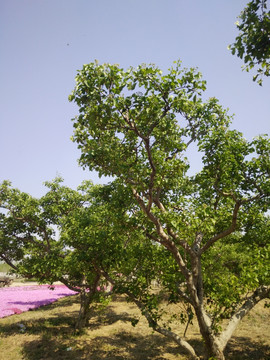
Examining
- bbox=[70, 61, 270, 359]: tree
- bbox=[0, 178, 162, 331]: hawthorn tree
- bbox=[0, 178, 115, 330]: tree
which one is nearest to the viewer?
bbox=[70, 61, 270, 359]: tree

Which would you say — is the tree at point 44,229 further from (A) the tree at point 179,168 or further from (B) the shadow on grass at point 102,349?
(A) the tree at point 179,168

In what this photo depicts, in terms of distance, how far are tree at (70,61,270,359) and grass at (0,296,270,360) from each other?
16.2 feet

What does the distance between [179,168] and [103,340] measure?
12171 millimetres

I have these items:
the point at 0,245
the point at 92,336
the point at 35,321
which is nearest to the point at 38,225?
the point at 0,245

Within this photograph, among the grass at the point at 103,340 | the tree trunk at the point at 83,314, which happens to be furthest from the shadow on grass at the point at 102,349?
the tree trunk at the point at 83,314

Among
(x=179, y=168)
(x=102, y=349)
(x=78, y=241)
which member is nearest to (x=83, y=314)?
(x=102, y=349)

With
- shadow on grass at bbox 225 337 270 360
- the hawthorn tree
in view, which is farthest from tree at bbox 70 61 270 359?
shadow on grass at bbox 225 337 270 360

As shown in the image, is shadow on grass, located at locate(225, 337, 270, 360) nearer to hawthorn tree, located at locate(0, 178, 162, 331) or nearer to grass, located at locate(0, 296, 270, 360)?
grass, located at locate(0, 296, 270, 360)

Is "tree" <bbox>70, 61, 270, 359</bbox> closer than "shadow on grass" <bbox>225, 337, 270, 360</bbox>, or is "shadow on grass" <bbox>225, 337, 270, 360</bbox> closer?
"tree" <bbox>70, 61, 270, 359</bbox>

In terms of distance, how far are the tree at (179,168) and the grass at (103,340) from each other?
4948 mm

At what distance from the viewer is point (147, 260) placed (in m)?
11.0

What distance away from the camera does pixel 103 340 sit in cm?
1395

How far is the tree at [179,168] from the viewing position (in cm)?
665

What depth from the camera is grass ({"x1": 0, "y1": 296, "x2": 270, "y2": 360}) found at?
37.9ft
